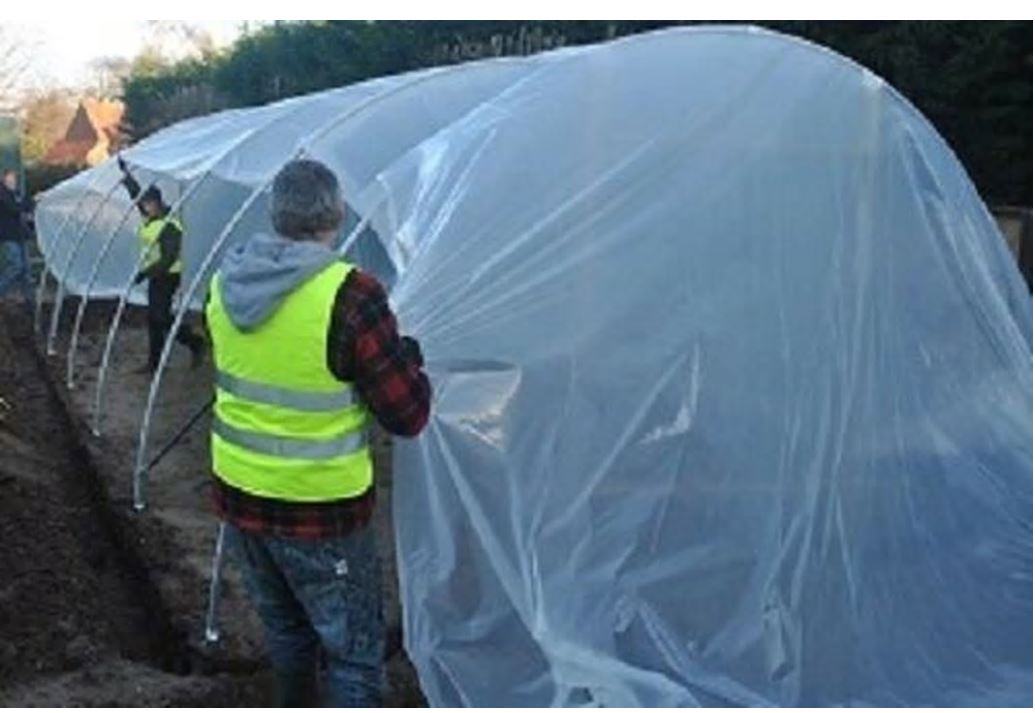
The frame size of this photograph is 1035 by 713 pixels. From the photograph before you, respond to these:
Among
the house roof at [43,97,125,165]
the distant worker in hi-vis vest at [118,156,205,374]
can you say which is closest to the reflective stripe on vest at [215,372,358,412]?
the distant worker in hi-vis vest at [118,156,205,374]

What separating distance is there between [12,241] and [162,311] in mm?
4590

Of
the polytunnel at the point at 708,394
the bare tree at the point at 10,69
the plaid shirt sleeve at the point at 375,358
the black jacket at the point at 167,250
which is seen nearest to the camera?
the plaid shirt sleeve at the point at 375,358

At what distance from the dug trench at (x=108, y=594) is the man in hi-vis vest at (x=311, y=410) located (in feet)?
2.63

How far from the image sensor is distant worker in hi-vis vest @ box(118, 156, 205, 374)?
32.5ft

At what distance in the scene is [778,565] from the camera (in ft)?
14.3

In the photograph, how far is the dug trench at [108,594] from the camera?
438 centimetres

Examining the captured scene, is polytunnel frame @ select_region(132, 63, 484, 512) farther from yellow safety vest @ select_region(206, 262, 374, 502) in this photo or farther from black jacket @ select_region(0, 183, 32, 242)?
black jacket @ select_region(0, 183, 32, 242)

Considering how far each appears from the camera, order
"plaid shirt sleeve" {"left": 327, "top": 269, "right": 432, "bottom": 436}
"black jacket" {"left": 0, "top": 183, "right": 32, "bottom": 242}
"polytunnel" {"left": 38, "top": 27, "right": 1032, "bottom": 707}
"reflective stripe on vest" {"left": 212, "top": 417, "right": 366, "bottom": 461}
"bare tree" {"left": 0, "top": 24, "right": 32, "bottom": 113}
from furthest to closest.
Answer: "bare tree" {"left": 0, "top": 24, "right": 32, "bottom": 113}
"black jacket" {"left": 0, "top": 183, "right": 32, "bottom": 242}
"polytunnel" {"left": 38, "top": 27, "right": 1032, "bottom": 707}
"reflective stripe on vest" {"left": 212, "top": 417, "right": 366, "bottom": 461}
"plaid shirt sleeve" {"left": 327, "top": 269, "right": 432, "bottom": 436}

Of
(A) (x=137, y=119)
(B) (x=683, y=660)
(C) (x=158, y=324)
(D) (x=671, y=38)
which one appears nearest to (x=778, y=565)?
(B) (x=683, y=660)

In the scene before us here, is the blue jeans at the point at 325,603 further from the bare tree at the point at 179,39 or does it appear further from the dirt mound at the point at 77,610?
the bare tree at the point at 179,39

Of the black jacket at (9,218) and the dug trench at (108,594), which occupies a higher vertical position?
the dug trench at (108,594)

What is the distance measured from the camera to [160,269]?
1004 centimetres

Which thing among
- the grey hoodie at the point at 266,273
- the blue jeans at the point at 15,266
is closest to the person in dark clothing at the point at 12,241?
the blue jeans at the point at 15,266

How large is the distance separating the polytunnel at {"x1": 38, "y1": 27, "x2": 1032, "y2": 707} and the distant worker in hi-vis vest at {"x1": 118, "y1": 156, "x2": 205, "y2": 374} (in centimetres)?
544
